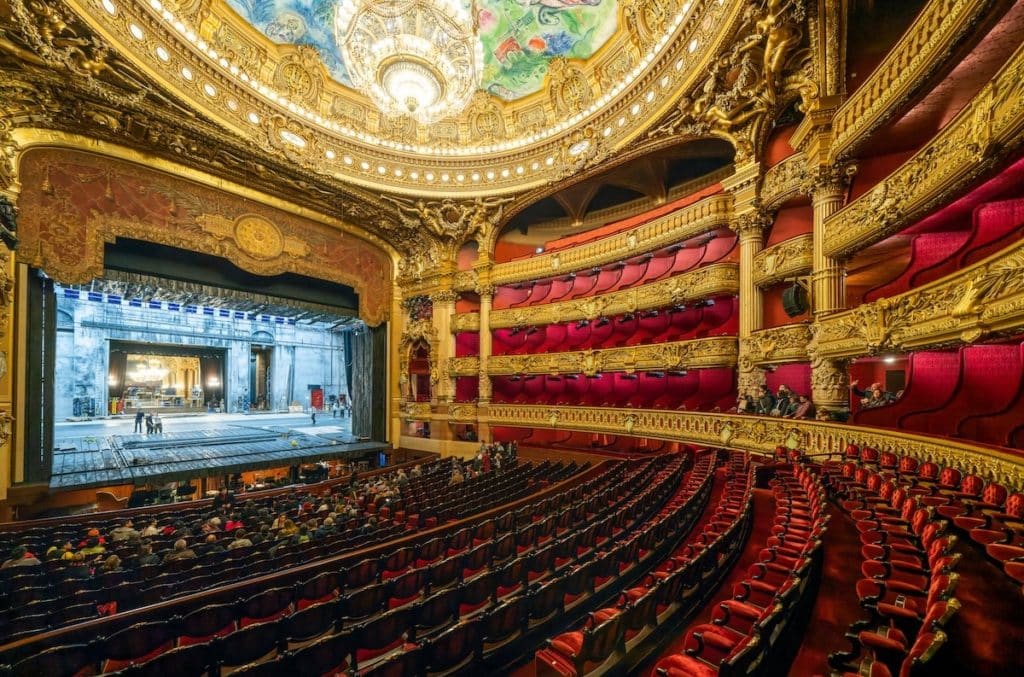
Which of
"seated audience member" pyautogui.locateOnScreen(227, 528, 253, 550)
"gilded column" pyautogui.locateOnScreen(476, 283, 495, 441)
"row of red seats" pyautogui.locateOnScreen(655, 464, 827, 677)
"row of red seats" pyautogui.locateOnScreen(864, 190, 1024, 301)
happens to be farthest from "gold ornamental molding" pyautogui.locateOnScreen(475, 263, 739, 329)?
"seated audience member" pyautogui.locateOnScreen(227, 528, 253, 550)

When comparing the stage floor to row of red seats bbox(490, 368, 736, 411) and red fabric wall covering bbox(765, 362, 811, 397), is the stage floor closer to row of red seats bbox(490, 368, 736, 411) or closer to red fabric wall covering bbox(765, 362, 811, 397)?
row of red seats bbox(490, 368, 736, 411)

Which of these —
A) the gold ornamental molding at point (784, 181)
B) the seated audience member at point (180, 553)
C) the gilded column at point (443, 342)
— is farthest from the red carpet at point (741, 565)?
the gilded column at point (443, 342)

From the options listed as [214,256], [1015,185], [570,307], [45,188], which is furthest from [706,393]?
[45,188]

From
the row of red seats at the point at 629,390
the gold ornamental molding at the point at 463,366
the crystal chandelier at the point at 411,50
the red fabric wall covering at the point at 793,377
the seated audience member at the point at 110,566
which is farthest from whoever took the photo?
the gold ornamental molding at the point at 463,366

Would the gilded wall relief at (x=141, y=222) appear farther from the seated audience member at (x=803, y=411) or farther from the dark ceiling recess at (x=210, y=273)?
the seated audience member at (x=803, y=411)

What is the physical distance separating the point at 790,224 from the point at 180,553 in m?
10.9

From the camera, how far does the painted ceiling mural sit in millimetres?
9945

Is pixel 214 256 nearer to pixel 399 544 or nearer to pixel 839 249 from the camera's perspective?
pixel 399 544

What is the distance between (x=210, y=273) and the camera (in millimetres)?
11312

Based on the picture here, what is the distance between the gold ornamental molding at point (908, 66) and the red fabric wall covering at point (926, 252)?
5.56ft

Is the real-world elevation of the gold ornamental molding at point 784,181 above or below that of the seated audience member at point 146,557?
above

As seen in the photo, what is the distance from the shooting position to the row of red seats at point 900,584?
1609mm

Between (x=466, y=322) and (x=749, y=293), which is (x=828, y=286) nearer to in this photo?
(x=749, y=293)

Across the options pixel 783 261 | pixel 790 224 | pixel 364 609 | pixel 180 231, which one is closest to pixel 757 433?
pixel 783 261
